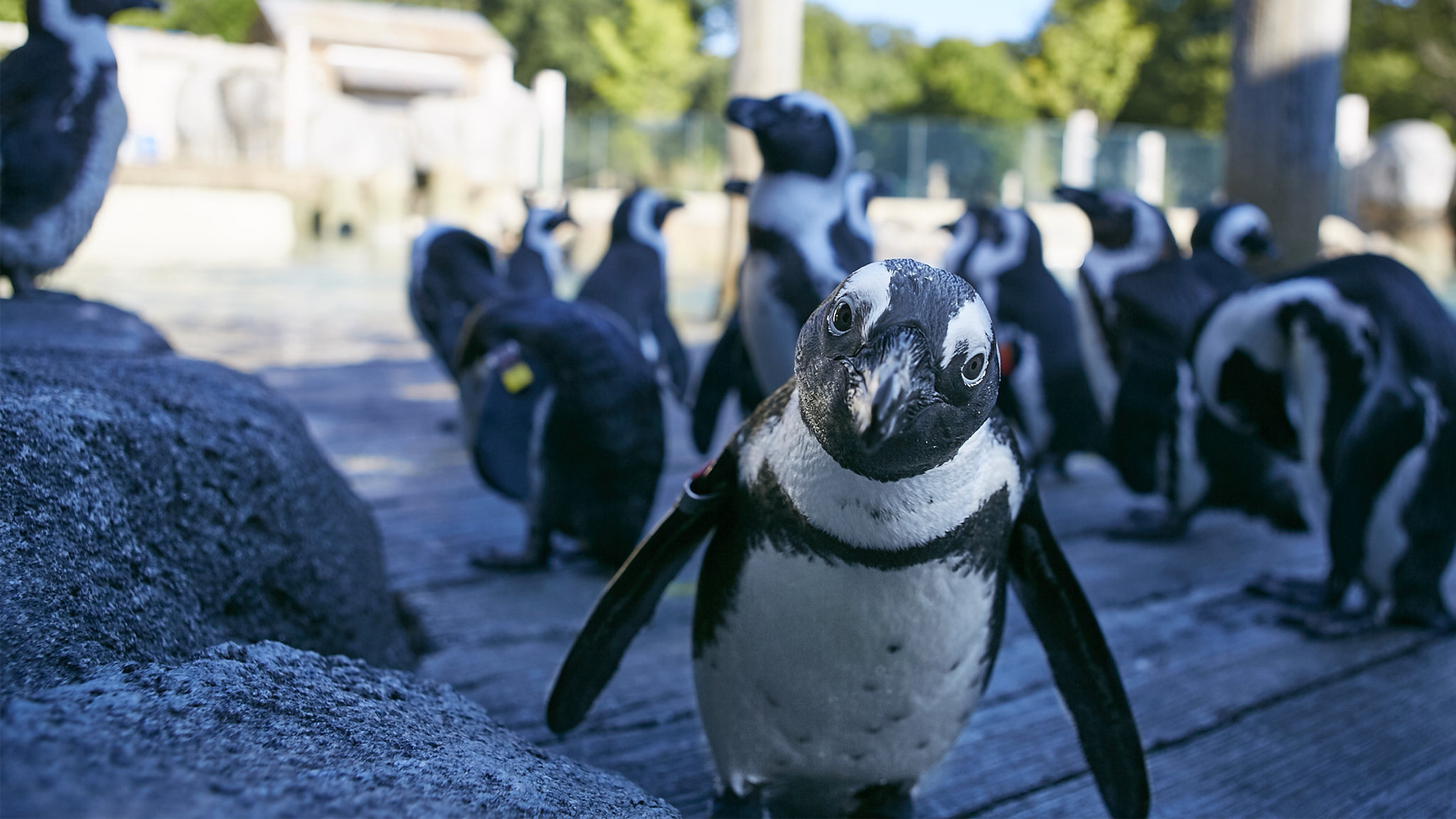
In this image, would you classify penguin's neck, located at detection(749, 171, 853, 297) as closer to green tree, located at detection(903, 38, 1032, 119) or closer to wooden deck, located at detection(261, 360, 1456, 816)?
wooden deck, located at detection(261, 360, 1456, 816)

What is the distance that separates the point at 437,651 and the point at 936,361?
115 centimetres

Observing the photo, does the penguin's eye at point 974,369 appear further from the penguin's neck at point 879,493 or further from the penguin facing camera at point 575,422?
the penguin facing camera at point 575,422

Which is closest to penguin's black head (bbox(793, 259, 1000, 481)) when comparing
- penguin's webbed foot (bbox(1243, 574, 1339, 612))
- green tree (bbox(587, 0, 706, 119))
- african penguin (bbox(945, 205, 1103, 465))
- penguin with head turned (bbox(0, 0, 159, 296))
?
penguin's webbed foot (bbox(1243, 574, 1339, 612))

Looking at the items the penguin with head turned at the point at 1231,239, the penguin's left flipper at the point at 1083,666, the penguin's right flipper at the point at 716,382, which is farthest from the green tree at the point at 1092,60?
the penguin's left flipper at the point at 1083,666

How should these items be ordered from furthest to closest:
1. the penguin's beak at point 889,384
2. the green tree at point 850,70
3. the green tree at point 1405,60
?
the green tree at point 850,70 → the green tree at point 1405,60 → the penguin's beak at point 889,384

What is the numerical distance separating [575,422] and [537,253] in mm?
2122

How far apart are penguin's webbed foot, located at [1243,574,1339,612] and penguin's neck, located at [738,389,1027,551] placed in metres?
1.31

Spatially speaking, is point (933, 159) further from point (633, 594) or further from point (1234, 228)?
point (633, 594)

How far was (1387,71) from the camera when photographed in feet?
75.5

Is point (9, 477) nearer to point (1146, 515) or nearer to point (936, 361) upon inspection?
point (936, 361)

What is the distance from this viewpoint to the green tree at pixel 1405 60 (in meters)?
22.4

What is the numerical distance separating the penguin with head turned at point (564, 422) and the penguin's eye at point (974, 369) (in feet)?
3.93

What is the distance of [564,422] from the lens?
1.98 metres

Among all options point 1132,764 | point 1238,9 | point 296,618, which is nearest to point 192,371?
point 296,618
